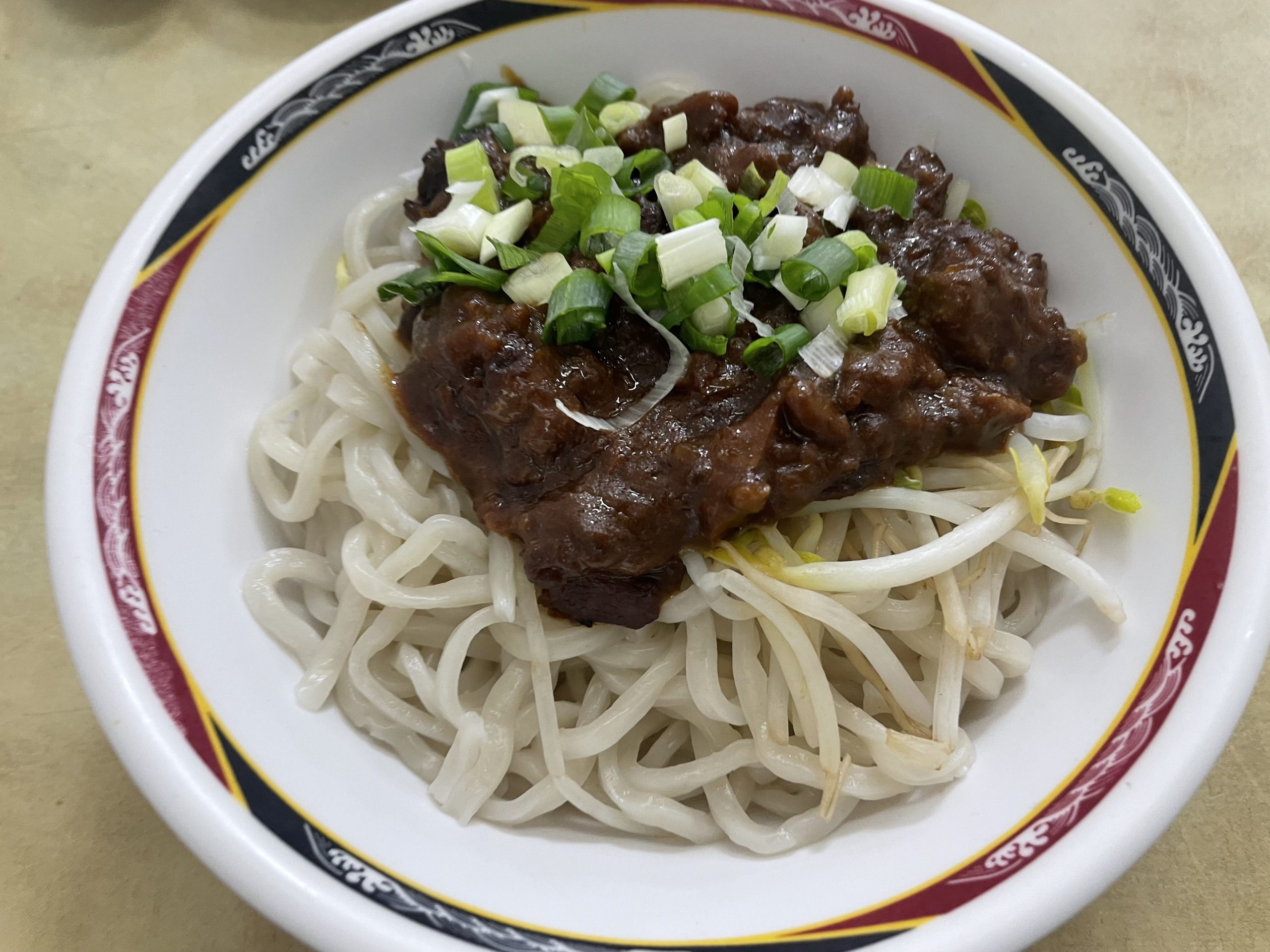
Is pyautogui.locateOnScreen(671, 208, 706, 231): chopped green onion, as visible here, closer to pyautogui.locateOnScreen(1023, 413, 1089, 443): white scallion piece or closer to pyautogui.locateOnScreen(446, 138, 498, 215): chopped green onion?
pyautogui.locateOnScreen(446, 138, 498, 215): chopped green onion

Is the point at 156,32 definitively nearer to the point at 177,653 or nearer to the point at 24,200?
the point at 24,200

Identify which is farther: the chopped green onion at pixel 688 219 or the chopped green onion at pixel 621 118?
the chopped green onion at pixel 621 118

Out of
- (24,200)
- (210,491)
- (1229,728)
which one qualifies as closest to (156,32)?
(24,200)

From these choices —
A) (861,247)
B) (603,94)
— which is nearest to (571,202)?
(603,94)

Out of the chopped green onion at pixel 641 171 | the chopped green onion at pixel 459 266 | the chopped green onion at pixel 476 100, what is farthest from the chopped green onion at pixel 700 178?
the chopped green onion at pixel 476 100

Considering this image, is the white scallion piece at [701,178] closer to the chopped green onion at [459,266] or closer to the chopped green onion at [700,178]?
the chopped green onion at [700,178]

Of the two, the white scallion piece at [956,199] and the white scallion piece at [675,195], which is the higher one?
the white scallion piece at [956,199]
